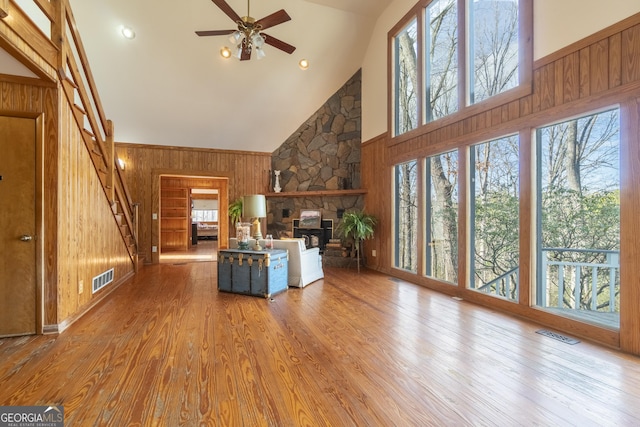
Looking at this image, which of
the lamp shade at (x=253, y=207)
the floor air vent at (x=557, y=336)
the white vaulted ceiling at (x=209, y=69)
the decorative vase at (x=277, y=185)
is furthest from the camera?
the decorative vase at (x=277, y=185)

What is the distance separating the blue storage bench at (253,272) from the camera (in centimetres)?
402

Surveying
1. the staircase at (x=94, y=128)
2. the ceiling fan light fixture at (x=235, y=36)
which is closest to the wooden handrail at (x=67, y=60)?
the staircase at (x=94, y=128)

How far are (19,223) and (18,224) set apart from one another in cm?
1

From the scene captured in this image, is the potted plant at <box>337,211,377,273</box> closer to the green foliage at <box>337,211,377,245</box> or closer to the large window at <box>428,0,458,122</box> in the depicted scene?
the green foliage at <box>337,211,377,245</box>

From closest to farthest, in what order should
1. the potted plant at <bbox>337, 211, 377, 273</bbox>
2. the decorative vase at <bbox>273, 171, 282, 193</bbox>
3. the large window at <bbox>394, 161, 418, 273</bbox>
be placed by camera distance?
the large window at <bbox>394, 161, 418, 273</bbox>, the potted plant at <bbox>337, 211, 377, 273</bbox>, the decorative vase at <bbox>273, 171, 282, 193</bbox>

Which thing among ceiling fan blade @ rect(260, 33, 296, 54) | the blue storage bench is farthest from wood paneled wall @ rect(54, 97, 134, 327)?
ceiling fan blade @ rect(260, 33, 296, 54)

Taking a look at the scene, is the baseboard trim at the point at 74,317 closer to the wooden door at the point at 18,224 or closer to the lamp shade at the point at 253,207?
the wooden door at the point at 18,224

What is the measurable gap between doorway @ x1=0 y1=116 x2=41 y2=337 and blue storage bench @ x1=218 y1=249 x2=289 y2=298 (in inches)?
78.0

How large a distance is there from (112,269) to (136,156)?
131 inches

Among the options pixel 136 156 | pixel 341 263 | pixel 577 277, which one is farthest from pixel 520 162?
pixel 136 156

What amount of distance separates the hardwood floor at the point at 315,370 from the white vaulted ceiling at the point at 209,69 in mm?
4243

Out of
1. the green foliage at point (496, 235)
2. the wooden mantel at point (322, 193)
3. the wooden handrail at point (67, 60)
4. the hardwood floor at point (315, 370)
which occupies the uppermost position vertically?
the wooden handrail at point (67, 60)

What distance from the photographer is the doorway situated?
275 cm

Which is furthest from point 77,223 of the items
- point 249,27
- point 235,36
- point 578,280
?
point 578,280
